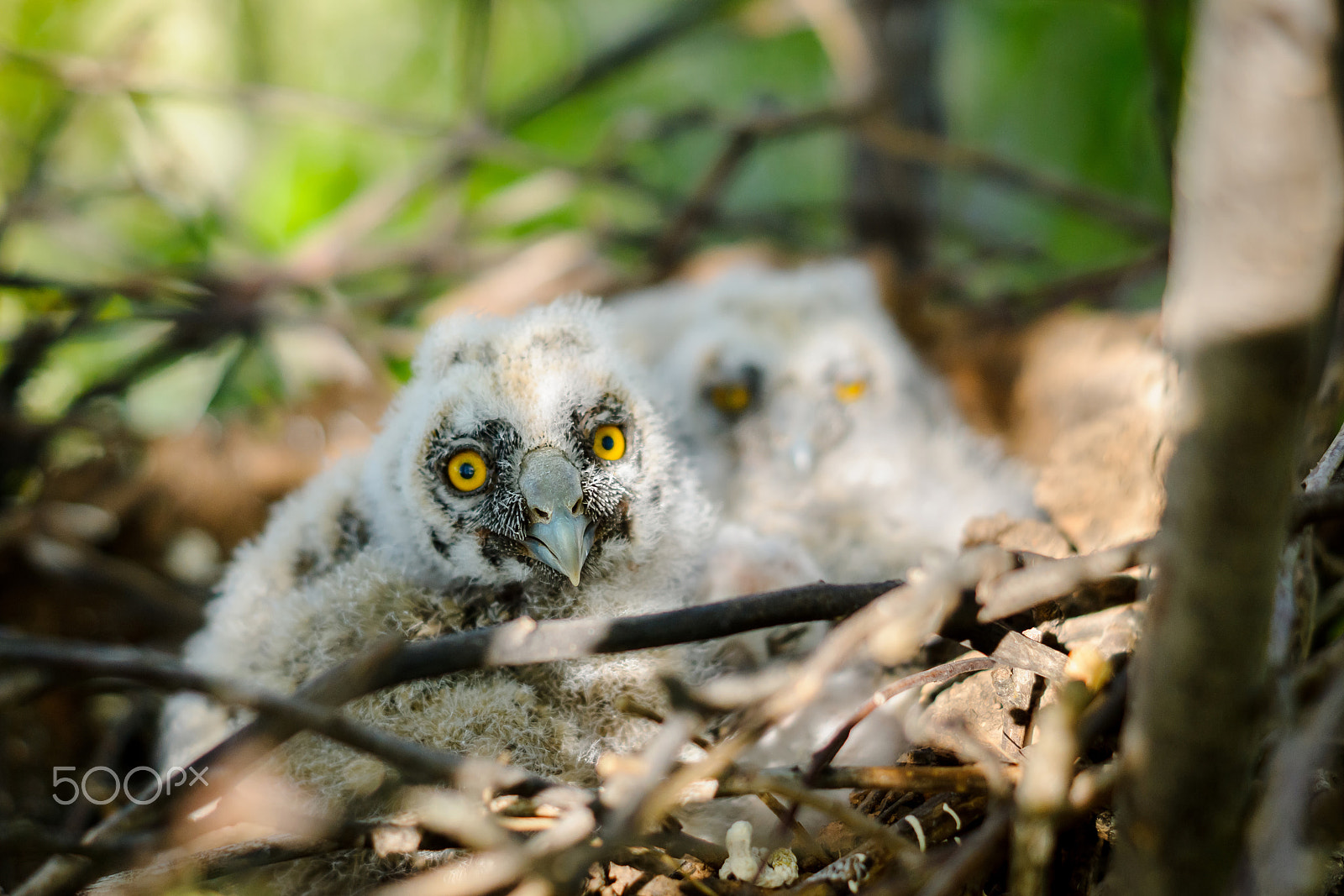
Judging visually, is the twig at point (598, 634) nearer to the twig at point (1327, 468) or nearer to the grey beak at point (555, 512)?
the grey beak at point (555, 512)

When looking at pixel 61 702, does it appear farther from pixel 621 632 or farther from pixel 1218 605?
pixel 1218 605

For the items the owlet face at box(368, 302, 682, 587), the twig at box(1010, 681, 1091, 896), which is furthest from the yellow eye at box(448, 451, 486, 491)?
the twig at box(1010, 681, 1091, 896)

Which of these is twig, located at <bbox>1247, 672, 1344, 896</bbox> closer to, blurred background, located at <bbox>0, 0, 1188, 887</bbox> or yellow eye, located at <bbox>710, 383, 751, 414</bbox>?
blurred background, located at <bbox>0, 0, 1188, 887</bbox>

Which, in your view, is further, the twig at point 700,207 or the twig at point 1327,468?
the twig at point 700,207

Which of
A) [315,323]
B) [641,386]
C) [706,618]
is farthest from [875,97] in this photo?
[706,618]

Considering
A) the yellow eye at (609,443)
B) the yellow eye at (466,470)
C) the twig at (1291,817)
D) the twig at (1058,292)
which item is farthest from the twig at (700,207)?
the twig at (1291,817)

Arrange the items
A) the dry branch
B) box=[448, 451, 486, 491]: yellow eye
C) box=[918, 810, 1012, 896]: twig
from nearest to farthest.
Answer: the dry branch < box=[918, 810, 1012, 896]: twig < box=[448, 451, 486, 491]: yellow eye

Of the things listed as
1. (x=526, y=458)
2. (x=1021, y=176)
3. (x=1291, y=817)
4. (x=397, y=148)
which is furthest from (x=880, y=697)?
(x=397, y=148)
